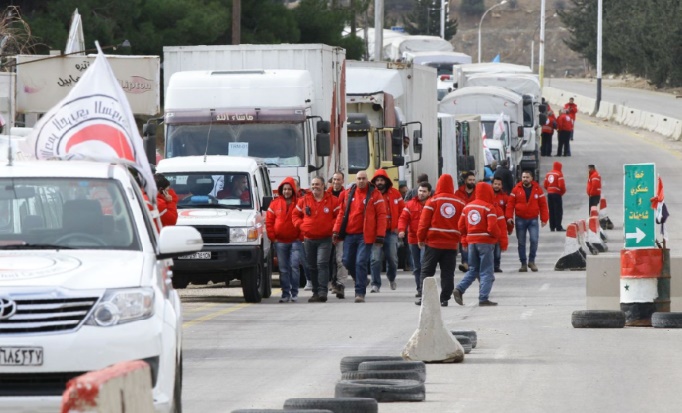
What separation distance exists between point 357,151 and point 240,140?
5.21 m

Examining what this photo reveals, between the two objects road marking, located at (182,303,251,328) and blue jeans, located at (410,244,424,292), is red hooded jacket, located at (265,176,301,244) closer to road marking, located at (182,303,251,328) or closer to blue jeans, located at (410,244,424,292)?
road marking, located at (182,303,251,328)

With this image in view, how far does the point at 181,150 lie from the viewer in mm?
23125

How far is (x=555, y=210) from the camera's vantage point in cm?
3666

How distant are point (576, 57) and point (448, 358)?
159824 mm

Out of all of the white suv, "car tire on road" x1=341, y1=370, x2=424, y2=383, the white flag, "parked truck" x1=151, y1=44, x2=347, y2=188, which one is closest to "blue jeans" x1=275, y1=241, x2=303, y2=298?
"parked truck" x1=151, y1=44, x2=347, y2=188

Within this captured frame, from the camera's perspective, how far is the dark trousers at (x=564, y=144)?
193 feet

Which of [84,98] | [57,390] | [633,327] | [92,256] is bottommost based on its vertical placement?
[633,327]

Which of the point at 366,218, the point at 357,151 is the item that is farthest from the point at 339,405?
the point at 357,151

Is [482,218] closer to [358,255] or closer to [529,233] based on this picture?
[358,255]

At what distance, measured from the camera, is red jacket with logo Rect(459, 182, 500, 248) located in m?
19.4

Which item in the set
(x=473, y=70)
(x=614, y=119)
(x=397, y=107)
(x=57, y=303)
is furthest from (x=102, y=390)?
(x=614, y=119)

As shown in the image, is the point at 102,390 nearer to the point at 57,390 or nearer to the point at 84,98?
the point at 57,390

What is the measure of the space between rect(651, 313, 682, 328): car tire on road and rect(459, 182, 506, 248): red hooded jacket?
3602 millimetres

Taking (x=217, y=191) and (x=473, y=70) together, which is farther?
(x=473, y=70)
